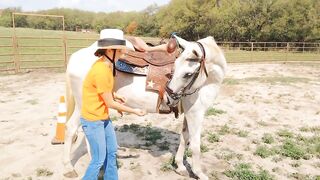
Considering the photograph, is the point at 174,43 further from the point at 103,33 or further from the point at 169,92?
the point at 103,33

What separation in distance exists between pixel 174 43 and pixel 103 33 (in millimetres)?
980

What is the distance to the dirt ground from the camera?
4363mm

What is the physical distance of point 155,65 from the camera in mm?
4160

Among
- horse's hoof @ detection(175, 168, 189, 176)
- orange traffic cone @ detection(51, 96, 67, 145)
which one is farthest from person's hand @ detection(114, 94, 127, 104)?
orange traffic cone @ detection(51, 96, 67, 145)

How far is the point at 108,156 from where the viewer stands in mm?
3145

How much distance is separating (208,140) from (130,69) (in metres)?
2.22

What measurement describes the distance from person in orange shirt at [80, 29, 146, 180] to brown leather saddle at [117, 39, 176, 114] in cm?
105

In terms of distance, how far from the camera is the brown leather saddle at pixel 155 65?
403 cm

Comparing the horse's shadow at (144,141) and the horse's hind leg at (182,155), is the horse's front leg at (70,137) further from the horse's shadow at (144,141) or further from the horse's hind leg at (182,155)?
the horse's hind leg at (182,155)

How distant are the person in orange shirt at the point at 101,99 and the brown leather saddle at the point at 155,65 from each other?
3.44 ft

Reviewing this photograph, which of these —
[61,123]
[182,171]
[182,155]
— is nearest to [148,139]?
[182,155]

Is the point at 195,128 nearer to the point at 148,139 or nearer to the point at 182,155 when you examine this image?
the point at 182,155

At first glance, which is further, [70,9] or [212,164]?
[70,9]

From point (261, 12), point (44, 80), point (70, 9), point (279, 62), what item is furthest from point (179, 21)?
point (70, 9)
